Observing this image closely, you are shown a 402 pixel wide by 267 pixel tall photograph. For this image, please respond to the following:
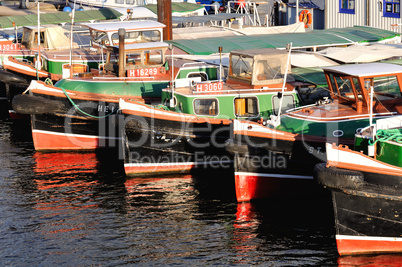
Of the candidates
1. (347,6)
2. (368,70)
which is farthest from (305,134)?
(347,6)

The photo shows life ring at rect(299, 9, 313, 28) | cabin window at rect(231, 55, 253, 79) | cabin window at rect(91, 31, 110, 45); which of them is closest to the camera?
cabin window at rect(231, 55, 253, 79)

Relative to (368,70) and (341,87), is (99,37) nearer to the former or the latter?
(341,87)

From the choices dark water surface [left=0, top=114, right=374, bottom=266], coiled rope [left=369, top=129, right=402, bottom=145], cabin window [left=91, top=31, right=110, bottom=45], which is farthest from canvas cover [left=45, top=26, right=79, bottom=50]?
coiled rope [left=369, top=129, right=402, bottom=145]

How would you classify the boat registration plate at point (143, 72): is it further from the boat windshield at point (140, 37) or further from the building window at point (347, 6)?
the building window at point (347, 6)

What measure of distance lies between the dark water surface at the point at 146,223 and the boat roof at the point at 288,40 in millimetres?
8296

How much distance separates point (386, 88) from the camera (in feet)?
61.2

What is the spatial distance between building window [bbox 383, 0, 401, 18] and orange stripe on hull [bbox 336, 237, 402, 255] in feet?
66.8

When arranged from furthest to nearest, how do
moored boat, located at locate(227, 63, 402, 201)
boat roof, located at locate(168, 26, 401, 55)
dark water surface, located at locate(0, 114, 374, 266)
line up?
boat roof, located at locate(168, 26, 401, 55)
moored boat, located at locate(227, 63, 402, 201)
dark water surface, located at locate(0, 114, 374, 266)

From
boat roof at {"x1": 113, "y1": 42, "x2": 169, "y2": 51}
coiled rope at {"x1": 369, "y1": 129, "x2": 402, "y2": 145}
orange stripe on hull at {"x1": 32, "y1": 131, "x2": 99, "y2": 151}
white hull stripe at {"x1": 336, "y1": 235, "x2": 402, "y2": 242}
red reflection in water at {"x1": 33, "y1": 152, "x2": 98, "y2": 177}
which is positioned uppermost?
boat roof at {"x1": 113, "y1": 42, "x2": 169, "y2": 51}

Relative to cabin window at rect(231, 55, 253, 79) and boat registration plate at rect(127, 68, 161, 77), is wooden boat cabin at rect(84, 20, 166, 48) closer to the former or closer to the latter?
boat registration plate at rect(127, 68, 161, 77)

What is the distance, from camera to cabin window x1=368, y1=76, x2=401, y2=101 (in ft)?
60.3

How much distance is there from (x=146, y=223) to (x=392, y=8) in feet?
69.4

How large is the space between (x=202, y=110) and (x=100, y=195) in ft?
14.1

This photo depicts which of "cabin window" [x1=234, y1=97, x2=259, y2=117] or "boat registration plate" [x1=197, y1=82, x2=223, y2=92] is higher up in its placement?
"boat registration plate" [x1=197, y1=82, x2=223, y2=92]
